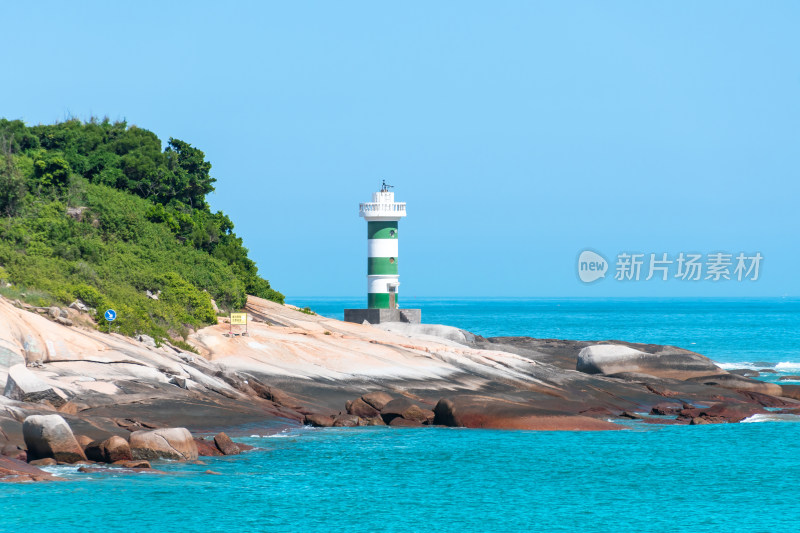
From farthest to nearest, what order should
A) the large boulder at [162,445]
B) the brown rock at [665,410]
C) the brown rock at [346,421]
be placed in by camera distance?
the brown rock at [665,410]
the brown rock at [346,421]
the large boulder at [162,445]

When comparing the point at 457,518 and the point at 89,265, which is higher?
the point at 89,265

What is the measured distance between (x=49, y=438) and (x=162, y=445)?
8.55 feet

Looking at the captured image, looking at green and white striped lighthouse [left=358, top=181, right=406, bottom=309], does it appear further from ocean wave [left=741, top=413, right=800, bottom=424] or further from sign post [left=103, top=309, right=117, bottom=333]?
ocean wave [left=741, top=413, right=800, bottom=424]

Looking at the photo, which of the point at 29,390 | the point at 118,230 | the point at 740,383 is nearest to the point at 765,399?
the point at 740,383

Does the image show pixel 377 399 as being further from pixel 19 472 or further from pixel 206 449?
pixel 19 472

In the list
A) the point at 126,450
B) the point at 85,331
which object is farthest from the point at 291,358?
the point at 126,450

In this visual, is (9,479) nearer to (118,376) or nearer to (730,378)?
Result: (118,376)

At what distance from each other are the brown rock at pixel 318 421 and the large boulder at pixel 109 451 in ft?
26.5

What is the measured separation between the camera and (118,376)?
30.0m

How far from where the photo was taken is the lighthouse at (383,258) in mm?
56219

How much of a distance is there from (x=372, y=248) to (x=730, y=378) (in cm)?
2151

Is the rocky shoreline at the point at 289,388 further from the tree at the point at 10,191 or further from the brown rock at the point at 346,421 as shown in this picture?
the tree at the point at 10,191

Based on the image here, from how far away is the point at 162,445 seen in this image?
24.2 m

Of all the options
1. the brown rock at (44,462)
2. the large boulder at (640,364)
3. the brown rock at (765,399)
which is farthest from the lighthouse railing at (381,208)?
the brown rock at (44,462)
